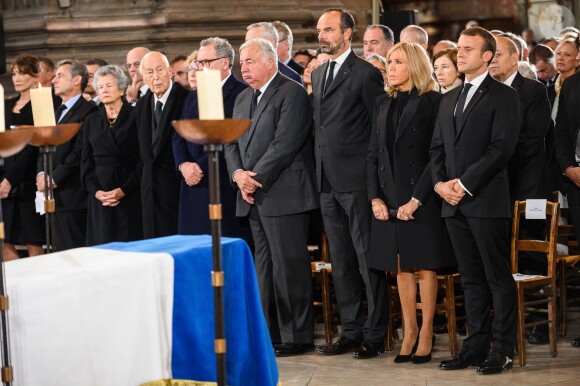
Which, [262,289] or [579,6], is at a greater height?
[579,6]

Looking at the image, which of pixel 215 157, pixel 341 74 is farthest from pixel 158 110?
pixel 215 157

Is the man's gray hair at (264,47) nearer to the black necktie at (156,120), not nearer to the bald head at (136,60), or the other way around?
the black necktie at (156,120)

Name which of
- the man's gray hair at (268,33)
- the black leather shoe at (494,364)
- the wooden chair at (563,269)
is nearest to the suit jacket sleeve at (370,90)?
the man's gray hair at (268,33)

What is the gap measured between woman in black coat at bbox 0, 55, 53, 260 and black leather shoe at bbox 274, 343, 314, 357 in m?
2.88

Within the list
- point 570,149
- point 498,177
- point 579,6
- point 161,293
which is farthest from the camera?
point 579,6

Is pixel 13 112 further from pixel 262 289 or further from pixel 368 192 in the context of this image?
pixel 368 192

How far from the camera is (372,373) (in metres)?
6.29

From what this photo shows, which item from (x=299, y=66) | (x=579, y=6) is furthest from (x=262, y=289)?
(x=579, y=6)

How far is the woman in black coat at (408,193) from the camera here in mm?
6398

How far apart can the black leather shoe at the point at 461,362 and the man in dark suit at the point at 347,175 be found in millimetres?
611

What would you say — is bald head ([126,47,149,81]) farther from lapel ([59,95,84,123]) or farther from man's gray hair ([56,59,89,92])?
lapel ([59,95,84,123])

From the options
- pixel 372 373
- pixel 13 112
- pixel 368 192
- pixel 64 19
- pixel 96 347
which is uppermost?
pixel 64 19

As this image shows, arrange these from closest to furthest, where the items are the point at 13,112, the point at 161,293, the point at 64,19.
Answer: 1. the point at 161,293
2. the point at 13,112
3. the point at 64,19

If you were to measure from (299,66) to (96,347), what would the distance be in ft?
17.7
